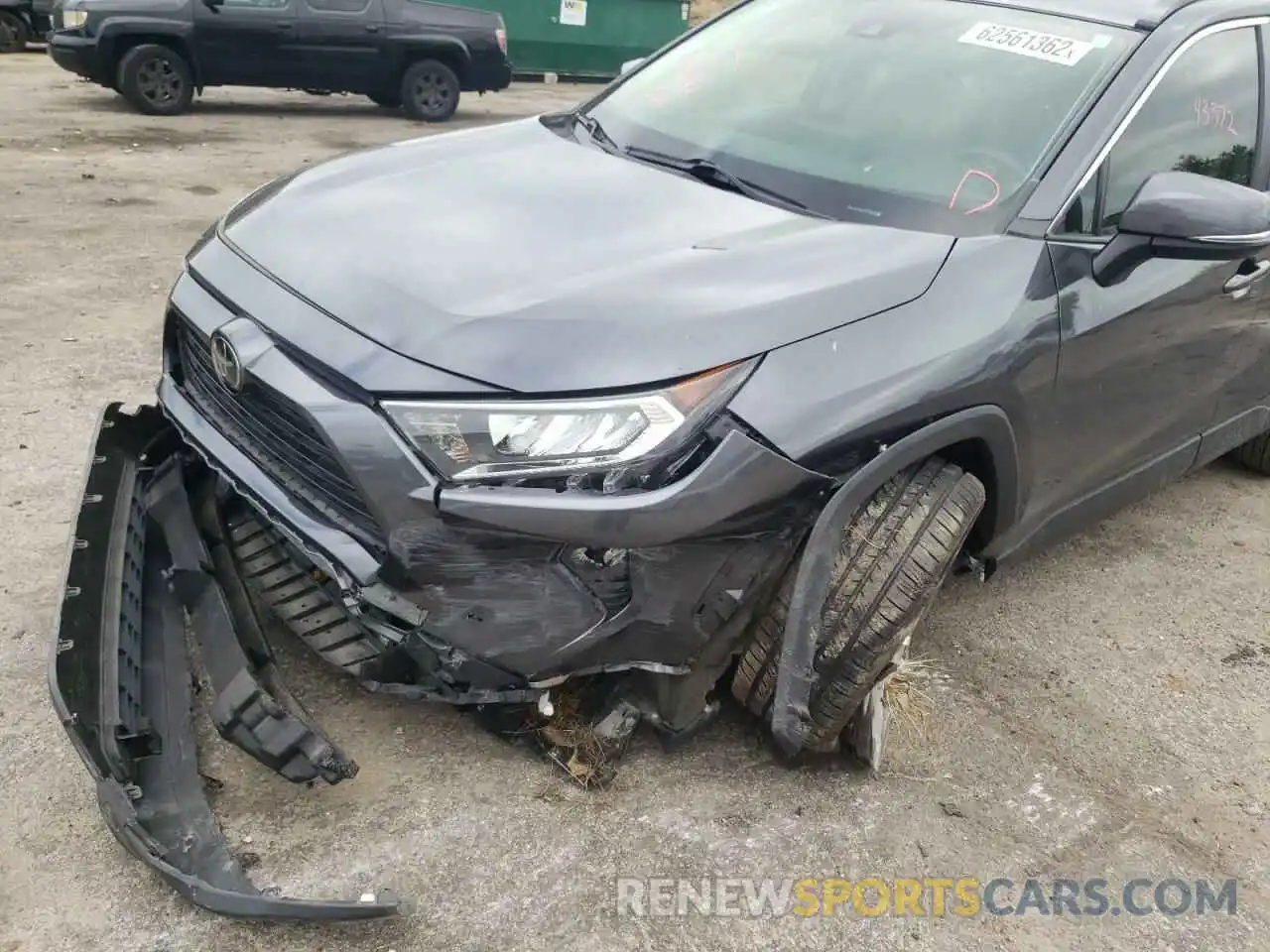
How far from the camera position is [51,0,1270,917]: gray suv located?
6.38 ft

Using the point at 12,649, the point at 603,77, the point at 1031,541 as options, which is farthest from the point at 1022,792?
the point at 603,77

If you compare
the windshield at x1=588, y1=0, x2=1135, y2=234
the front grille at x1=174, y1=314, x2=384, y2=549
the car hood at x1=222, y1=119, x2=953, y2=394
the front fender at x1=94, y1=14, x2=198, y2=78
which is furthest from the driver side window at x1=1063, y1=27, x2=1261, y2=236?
the front fender at x1=94, y1=14, x2=198, y2=78

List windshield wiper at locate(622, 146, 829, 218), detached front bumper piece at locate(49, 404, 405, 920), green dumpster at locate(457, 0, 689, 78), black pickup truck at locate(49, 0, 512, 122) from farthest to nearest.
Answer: green dumpster at locate(457, 0, 689, 78) → black pickup truck at locate(49, 0, 512, 122) → windshield wiper at locate(622, 146, 829, 218) → detached front bumper piece at locate(49, 404, 405, 920)

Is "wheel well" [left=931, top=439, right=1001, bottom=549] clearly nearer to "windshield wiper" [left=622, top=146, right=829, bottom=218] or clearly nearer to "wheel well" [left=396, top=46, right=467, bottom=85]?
"windshield wiper" [left=622, top=146, right=829, bottom=218]

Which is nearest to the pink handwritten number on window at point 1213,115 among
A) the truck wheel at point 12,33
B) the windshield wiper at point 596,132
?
the windshield wiper at point 596,132

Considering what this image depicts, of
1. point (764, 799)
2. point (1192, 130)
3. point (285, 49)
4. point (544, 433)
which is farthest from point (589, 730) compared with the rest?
point (285, 49)

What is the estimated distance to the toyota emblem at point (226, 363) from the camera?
2189mm

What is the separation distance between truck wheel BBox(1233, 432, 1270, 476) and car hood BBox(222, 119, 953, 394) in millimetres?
2587

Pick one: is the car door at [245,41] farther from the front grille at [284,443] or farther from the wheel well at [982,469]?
the wheel well at [982,469]

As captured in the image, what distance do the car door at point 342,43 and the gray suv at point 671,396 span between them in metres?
8.80

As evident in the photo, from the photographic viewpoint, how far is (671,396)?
195 cm

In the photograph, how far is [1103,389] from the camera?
265 cm

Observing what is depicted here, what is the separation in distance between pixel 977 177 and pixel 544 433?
1.35 metres

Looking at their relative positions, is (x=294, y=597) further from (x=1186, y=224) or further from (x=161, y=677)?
(x=1186, y=224)
